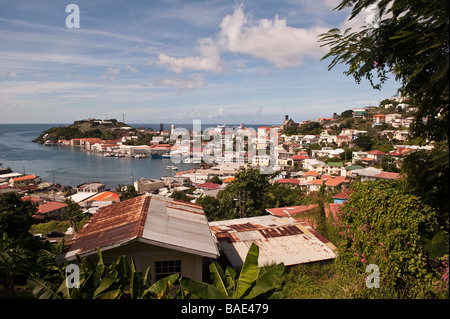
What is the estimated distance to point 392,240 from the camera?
97.8 inches

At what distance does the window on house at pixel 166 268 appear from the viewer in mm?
3756

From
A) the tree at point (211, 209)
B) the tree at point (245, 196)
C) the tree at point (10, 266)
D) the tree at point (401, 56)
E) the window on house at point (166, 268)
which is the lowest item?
the tree at point (211, 209)

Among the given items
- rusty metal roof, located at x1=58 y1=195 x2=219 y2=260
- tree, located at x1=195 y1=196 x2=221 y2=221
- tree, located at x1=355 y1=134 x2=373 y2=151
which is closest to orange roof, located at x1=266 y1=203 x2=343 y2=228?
rusty metal roof, located at x1=58 y1=195 x2=219 y2=260

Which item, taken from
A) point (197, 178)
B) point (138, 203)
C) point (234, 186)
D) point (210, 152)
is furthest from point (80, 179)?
point (138, 203)

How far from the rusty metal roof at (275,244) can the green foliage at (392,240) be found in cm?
225

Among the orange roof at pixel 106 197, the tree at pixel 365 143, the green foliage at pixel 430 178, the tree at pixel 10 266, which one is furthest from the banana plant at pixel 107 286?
the tree at pixel 365 143

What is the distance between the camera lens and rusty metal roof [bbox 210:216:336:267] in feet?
17.1

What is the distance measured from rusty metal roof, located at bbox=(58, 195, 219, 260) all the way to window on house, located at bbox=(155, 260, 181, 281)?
1.03ft

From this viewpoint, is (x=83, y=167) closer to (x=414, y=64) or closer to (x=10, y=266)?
(x=10, y=266)

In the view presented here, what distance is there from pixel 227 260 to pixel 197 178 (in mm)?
27890

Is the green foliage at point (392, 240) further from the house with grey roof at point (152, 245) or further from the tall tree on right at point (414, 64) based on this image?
the house with grey roof at point (152, 245)

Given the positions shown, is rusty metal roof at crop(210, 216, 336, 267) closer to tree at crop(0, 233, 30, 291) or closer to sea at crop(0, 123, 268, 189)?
tree at crop(0, 233, 30, 291)

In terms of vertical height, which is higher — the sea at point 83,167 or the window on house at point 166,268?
the window on house at point 166,268
